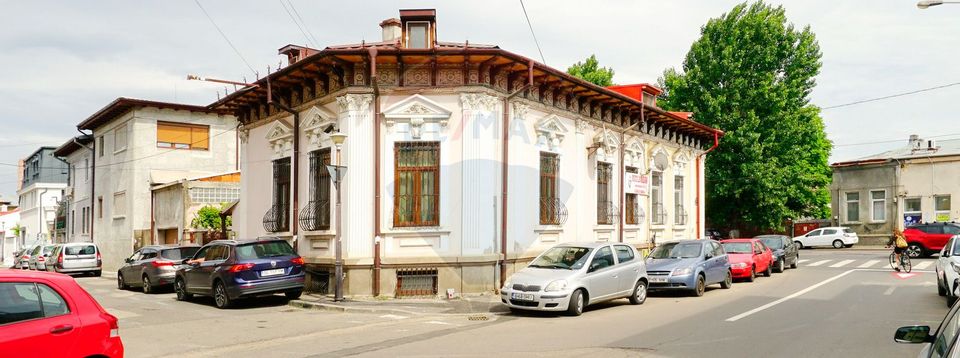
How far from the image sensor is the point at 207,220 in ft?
101

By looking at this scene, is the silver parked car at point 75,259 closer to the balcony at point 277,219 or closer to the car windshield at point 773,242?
the balcony at point 277,219

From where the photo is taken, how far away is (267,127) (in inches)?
882

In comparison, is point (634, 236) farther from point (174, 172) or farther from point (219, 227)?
point (174, 172)

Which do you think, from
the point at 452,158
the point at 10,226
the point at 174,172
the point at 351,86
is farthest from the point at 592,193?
the point at 10,226

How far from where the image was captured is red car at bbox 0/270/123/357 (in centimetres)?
604

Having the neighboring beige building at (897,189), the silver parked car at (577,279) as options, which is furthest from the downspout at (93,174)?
the neighboring beige building at (897,189)

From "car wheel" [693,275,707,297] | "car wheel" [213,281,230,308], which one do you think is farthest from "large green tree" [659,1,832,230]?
"car wheel" [213,281,230,308]

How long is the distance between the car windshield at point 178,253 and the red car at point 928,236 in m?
29.9

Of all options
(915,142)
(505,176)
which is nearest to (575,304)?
(505,176)

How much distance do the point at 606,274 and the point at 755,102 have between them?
2553 centimetres

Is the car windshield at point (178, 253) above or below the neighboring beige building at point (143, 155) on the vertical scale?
below

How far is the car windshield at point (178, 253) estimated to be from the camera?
2156 centimetres

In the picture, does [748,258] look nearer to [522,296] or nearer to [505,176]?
[505,176]

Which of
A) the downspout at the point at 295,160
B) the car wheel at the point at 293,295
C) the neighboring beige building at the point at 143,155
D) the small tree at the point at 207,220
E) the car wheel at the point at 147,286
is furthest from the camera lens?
the neighboring beige building at the point at 143,155
